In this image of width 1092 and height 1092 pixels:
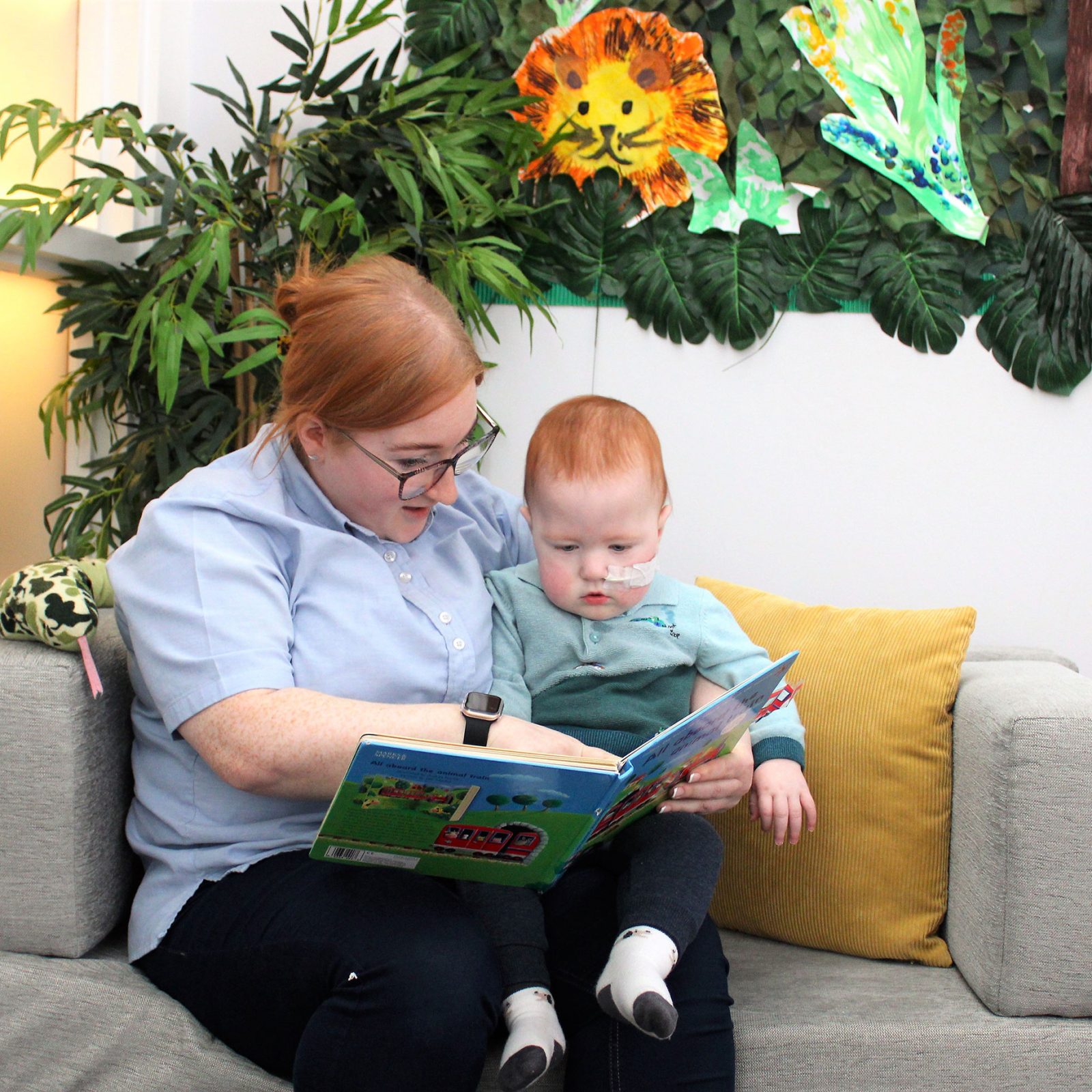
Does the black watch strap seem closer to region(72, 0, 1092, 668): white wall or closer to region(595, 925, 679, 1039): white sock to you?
region(595, 925, 679, 1039): white sock

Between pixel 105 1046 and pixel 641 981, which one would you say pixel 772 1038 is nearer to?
pixel 641 981

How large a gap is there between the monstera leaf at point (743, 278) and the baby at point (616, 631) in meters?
0.78

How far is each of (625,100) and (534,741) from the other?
153 centimetres

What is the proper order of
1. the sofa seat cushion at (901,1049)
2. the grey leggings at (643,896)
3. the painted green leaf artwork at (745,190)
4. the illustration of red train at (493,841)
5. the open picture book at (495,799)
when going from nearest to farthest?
1. the open picture book at (495,799)
2. the illustration of red train at (493,841)
3. the grey leggings at (643,896)
4. the sofa seat cushion at (901,1049)
5. the painted green leaf artwork at (745,190)

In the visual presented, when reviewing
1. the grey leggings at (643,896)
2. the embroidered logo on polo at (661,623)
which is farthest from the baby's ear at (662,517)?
the grey leggings at (643,896)

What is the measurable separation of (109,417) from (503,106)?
985mm

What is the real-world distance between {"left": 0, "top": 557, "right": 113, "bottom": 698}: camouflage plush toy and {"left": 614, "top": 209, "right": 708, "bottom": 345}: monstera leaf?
1300 millimetres

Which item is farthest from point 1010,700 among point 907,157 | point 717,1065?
point 907,157

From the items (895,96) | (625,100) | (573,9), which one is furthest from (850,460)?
(573,9)

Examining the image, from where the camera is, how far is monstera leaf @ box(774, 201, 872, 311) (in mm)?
2170

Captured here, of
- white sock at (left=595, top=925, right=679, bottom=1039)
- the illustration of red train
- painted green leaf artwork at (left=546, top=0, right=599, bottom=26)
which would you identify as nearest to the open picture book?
the illustration of red train

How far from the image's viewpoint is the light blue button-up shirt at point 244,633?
1200 millimetres

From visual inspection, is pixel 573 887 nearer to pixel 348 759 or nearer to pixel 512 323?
pixel 348 759

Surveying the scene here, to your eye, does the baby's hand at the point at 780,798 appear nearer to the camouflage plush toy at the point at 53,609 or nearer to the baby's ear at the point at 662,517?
the baby's ear at the point at 662,517
